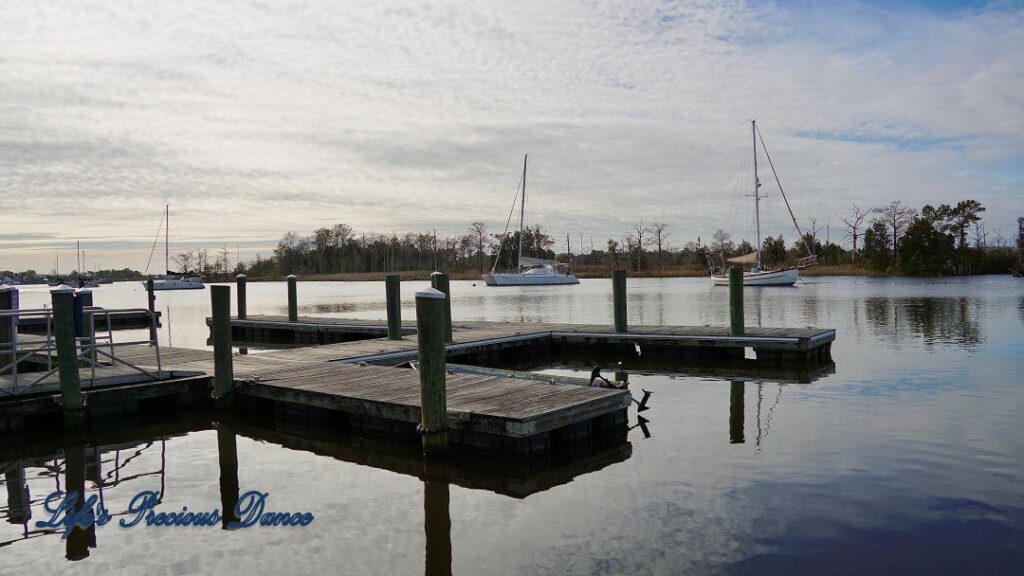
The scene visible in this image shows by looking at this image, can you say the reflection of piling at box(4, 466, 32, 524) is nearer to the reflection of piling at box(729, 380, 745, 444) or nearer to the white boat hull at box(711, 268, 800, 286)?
the reflection of piling at box(729, 380, 745, 444)

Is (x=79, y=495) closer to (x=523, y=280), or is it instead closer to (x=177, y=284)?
(x=523, y=280)

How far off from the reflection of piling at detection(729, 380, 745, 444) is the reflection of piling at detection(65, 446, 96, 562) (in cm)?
753

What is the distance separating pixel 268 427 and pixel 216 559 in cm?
523

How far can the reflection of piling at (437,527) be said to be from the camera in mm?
6211

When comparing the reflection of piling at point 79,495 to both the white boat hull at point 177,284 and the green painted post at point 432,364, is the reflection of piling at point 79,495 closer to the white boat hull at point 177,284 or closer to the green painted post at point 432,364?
the green painted post at point 432,364

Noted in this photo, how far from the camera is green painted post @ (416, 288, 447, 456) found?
8.58 m

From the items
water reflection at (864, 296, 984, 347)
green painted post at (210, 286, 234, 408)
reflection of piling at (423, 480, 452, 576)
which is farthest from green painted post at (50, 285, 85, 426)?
water reflection at (864, 296, 984, 347)

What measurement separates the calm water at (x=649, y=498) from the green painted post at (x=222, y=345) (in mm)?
520

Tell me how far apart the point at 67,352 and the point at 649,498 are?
8.10 meters

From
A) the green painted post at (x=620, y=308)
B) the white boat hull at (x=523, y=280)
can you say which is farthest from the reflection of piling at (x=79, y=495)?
the white boat hull at (x=523, y=280)

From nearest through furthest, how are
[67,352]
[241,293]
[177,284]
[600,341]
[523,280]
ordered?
[67,352] < [600,341] < [241,293] < [523,280] < [177,284]

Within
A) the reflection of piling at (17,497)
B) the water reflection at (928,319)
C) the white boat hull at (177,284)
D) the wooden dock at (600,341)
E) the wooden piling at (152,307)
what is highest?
the wooden piling at (152,307)

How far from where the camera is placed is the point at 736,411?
12.2m

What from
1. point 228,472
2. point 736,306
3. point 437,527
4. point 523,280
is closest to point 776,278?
point 523,280
